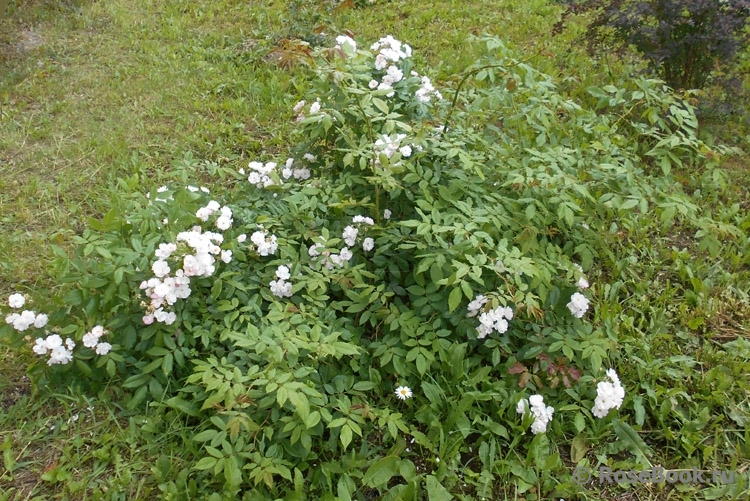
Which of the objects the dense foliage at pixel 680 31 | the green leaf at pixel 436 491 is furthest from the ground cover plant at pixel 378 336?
the dense foliage at pixel 680 31

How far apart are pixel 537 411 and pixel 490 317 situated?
16.5 inches

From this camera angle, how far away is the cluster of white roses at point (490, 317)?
93.2 inches

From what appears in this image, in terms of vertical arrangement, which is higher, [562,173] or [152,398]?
[562,173]

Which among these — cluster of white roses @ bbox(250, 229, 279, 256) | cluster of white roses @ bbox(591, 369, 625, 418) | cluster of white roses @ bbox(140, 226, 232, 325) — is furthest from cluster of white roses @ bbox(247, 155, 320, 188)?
cluster of white roses @ bbox(591, 369, 625, 418)

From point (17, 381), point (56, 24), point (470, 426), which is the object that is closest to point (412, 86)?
point (470, 426)

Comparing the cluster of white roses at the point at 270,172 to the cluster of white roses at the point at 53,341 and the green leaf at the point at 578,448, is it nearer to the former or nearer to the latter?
the cluster of white roses at the point at 53,341

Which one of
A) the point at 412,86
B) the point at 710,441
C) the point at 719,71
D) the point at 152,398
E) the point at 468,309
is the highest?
the point at 412,86

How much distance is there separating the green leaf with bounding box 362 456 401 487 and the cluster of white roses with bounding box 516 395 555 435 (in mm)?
555

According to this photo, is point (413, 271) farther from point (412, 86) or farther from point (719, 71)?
point (719, 71)

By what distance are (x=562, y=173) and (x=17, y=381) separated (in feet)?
8.29

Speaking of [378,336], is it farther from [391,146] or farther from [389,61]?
[389,61]

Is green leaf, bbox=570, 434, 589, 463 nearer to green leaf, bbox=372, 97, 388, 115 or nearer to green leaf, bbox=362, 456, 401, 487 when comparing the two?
green leaf, bbox=362, 456, 401, 487

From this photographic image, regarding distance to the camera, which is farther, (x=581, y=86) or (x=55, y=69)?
(x=55, y=69)

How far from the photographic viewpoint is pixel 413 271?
8.32 feet
